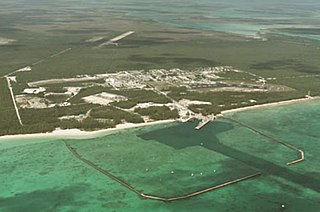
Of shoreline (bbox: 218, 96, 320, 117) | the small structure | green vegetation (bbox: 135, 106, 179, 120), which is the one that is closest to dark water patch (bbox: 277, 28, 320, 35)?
shoreline (bbox: 218, 96, 320, 117)

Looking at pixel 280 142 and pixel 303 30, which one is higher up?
pixel 280 142

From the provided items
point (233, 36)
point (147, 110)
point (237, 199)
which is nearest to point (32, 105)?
point (147, 110)

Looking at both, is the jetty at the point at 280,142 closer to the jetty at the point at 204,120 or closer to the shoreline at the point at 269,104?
the jetty at the point at 204,120

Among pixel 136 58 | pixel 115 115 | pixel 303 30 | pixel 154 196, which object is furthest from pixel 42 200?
pixel 303 30

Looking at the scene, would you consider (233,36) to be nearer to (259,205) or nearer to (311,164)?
(311,164)

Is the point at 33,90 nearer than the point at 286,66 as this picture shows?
Yes

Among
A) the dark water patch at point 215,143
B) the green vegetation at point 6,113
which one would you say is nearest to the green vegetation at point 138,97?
the dark water patch at point 215,143

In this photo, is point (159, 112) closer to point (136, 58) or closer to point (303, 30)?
point (136, 58)
